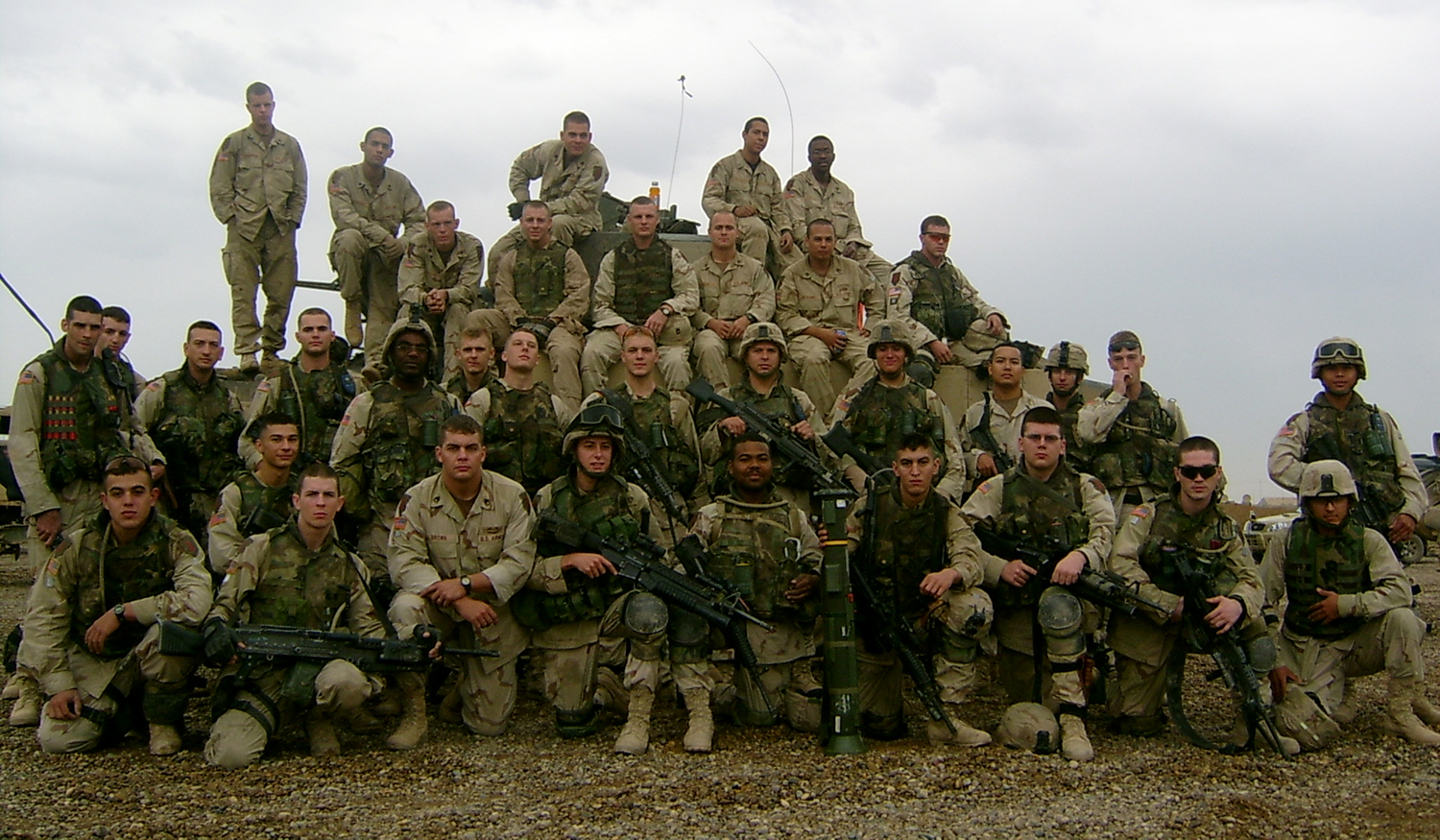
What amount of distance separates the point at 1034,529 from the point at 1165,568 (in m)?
0.67

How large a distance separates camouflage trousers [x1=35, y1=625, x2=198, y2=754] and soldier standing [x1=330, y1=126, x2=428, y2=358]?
467 centimetres

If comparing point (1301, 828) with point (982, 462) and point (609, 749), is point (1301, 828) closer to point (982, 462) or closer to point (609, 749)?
point (609, 749)

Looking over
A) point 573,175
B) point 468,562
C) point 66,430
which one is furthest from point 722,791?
point 573,175

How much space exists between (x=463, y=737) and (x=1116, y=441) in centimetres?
454

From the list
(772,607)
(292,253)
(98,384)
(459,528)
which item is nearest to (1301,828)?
(772,607)

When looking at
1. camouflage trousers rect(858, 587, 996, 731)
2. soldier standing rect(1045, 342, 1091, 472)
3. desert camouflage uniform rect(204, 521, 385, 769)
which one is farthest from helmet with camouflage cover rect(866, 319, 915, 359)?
desert camouflage uniform rect(204, 521, 385, 769)

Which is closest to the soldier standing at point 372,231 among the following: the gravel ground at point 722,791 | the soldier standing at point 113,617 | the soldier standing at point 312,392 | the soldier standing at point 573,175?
the soldier standing at point 573,175

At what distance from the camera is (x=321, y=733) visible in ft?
19.5

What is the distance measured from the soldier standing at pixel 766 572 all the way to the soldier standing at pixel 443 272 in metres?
3.93

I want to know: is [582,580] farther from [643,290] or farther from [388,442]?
[643,290]

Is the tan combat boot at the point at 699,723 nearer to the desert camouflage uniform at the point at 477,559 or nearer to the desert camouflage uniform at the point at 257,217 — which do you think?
the desert camouflage uniform at the point at 477,559

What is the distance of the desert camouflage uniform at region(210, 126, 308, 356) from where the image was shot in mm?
10836

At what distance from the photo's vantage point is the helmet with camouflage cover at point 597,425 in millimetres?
6535

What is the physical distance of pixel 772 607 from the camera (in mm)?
6566
